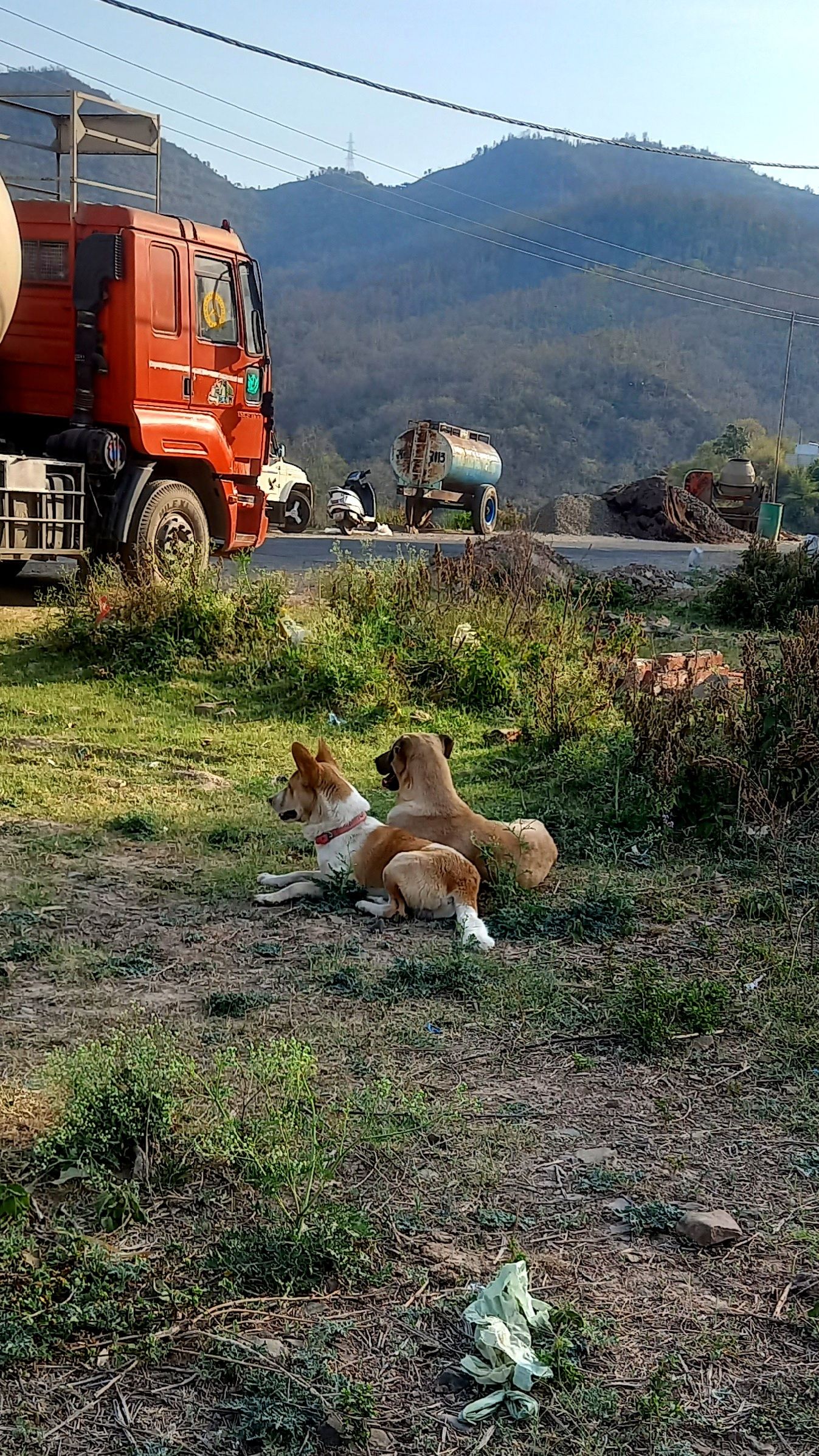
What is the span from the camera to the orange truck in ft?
40.4

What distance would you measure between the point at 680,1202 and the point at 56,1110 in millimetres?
1651

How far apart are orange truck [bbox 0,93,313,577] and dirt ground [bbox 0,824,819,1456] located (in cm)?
738

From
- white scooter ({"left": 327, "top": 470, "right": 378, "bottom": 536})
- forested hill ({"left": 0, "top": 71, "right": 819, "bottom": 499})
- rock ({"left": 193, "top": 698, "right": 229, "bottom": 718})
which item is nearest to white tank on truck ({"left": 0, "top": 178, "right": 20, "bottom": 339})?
rock ({"left": 193, "top": 698, "right": 229, "bottom": 718})

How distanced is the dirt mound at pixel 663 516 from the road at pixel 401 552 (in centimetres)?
47

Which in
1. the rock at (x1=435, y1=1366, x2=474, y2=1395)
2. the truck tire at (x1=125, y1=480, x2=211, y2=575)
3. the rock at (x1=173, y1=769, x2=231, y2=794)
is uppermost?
the truck tire at (x1=125, y1=480, x2=211, y2=575)

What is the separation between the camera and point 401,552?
15117mm

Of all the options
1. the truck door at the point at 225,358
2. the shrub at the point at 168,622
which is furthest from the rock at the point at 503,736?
the truck door at the point at 225,358

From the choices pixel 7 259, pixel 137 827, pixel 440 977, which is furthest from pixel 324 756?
pixel 7 259

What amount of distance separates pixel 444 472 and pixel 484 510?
1.71m

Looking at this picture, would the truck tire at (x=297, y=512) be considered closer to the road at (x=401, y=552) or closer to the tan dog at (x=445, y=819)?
the road at (x=401, y=552)

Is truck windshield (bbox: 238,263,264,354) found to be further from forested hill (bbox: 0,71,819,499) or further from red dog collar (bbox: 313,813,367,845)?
forested hill (bbox: 0,71,819,499)

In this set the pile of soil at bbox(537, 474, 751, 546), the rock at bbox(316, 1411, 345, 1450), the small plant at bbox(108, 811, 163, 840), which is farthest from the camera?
the pile of soil at bbox(537, 474, 751, 546)

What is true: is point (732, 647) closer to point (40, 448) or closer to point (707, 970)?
point (40, 448)

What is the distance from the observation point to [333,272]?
15125 cm
